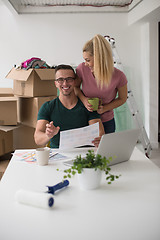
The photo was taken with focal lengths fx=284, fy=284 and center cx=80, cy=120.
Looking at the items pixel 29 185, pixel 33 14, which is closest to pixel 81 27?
pixel 33 14

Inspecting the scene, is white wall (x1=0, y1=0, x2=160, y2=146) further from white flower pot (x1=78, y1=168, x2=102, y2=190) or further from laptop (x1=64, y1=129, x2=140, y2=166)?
white flower pot (x1=78, y1=168, x2=102, y2=190)

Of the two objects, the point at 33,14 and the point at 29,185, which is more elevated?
the point at 33,14

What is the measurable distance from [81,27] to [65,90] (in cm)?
299

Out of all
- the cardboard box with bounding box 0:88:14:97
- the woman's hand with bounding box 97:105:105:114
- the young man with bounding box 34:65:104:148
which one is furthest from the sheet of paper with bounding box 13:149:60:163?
the cardboard box with bounding box 0:88:14:97

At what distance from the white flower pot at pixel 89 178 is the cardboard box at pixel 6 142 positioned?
2396 millimetres

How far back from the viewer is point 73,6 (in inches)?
183

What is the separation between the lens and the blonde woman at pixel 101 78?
2.09 m

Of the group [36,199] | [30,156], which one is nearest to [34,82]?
[30,156]

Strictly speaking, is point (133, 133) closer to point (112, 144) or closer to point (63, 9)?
point (112, 144)

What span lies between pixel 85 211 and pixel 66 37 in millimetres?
4061

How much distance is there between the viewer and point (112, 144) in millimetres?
1520

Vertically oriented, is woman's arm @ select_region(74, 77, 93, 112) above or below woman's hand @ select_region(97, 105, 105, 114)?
above

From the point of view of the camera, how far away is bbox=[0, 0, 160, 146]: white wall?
466cm

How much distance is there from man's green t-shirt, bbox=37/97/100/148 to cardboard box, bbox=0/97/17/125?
1.19 m
